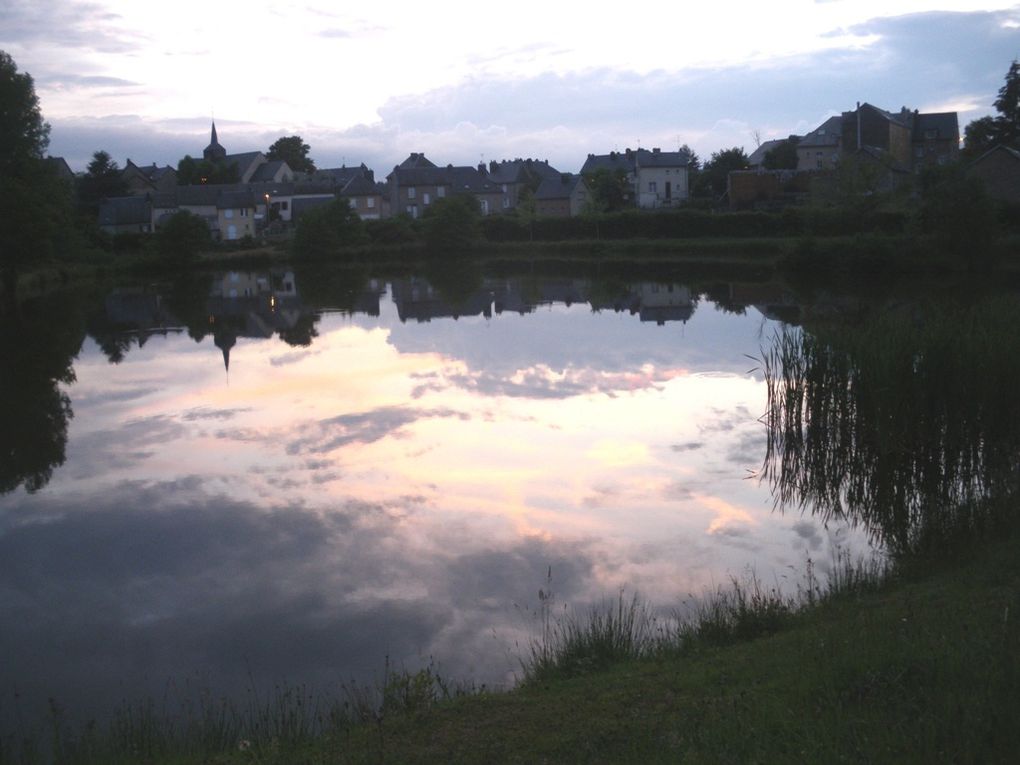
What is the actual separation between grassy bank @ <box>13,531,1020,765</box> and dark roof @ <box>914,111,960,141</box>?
297ft

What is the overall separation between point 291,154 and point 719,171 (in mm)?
68656

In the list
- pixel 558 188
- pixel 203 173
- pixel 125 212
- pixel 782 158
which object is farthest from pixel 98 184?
pixel 782 158

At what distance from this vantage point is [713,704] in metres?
5.82

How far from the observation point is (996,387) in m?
11.7

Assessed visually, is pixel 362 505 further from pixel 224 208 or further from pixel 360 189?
pixel 360 189

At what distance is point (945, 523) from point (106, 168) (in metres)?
103

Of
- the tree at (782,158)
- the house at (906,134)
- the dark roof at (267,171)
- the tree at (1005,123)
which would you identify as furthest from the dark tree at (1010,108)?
the dark roof at (267,171)

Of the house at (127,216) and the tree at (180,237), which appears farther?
the house at (127,216)

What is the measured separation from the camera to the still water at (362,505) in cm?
888

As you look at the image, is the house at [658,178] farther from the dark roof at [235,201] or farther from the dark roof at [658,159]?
the dark roof at [235,201]

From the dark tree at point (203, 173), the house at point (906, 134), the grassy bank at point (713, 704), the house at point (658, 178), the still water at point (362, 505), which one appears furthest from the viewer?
the dark tree at point (203, 173)

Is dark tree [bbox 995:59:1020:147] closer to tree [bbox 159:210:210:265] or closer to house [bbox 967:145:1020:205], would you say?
house [bbox 967:145:1020:205]

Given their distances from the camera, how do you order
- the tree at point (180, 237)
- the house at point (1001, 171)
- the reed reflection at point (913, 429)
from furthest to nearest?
the tree at point (180, 237)
the house at point (1001, 171)
the reed reflection at point (913, 429)

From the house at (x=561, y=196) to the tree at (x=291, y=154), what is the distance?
50856 millimetres
